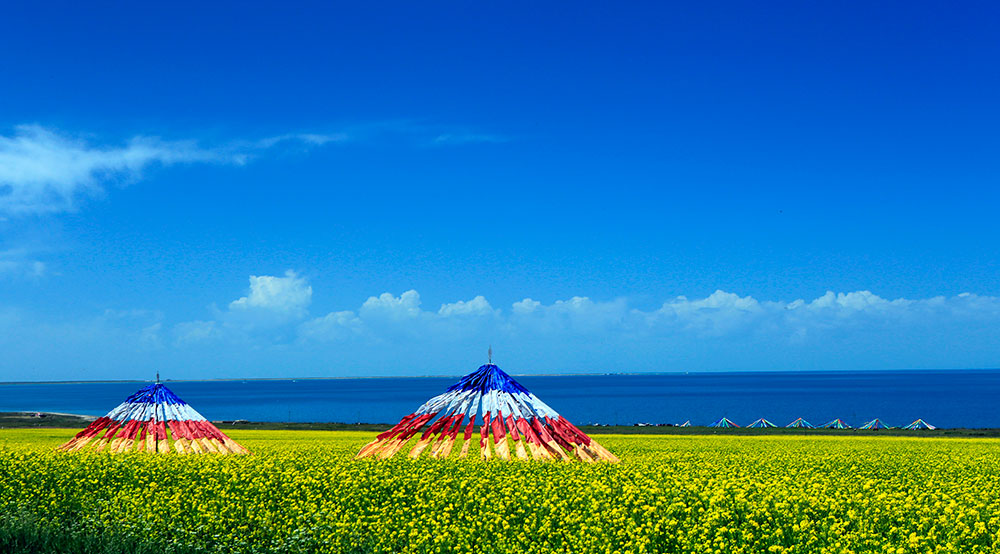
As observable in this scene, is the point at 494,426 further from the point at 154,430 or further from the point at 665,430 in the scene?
the point at 665,430

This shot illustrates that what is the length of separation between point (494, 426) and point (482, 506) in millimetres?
9525

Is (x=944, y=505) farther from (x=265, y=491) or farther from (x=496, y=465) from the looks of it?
(x=265, y=491)

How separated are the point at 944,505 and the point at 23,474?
1953cm

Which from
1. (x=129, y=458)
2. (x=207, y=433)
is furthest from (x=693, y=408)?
(x=129, y=458)

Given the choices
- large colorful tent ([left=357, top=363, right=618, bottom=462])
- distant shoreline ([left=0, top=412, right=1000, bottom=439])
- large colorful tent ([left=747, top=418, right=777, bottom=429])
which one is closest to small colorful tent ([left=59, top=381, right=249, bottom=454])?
large colorful tent ([left=357, top=363, right=618, bottom=462])

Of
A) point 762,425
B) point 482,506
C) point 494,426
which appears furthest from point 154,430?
point 762,425

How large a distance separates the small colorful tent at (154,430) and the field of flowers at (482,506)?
9.51 m

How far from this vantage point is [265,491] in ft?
48.1

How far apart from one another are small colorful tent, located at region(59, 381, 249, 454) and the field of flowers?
374 inches

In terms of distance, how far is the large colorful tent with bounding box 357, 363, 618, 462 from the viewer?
21531mm

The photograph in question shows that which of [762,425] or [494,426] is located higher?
[494,426]

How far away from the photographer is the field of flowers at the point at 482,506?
35.5 ft

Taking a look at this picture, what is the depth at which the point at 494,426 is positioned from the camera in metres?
22.3

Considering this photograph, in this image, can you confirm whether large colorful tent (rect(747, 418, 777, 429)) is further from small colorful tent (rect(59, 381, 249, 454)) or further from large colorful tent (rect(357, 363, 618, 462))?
small colorful tent (rect(59, 381, 249, 454))
